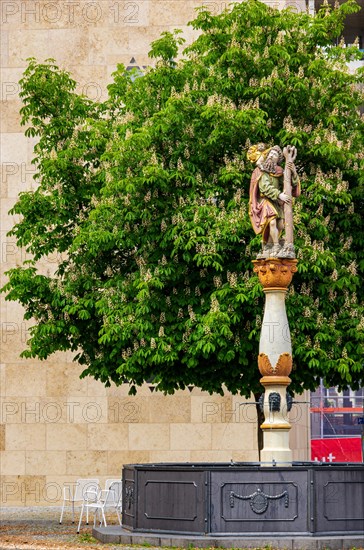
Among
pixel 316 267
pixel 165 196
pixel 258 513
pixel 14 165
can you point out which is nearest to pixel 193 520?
pixel 258 513

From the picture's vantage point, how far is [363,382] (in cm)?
2533

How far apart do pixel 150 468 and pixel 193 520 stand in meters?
1.32

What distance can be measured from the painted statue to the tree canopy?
1.53 metres

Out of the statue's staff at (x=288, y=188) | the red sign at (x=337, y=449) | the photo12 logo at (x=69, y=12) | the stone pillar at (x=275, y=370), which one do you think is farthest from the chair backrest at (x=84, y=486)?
the red sign at (x=337, y=449)

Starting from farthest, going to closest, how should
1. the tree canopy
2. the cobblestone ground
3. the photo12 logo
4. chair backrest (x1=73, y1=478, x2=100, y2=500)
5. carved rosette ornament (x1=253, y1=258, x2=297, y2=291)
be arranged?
1. the photo12 logo
2. chair backrest (x1=73, y1=478, x2=100, y2=500)
3. the tree canopy
4. carved rosette ornament (x1=253, y1=258, x2=297, y2=291)
5. the cobblestone ground

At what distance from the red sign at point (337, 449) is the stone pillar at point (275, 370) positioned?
24559 mm

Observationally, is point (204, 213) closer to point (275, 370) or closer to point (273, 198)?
point (273, 198)

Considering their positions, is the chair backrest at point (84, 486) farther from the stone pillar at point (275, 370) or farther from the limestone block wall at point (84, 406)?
the stone pillar at point (275, 370)

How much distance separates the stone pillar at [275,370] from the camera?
21.0m

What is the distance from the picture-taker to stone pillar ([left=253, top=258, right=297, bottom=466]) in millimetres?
21000

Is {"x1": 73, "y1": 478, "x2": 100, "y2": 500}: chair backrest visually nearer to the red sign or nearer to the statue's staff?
the statue's staff

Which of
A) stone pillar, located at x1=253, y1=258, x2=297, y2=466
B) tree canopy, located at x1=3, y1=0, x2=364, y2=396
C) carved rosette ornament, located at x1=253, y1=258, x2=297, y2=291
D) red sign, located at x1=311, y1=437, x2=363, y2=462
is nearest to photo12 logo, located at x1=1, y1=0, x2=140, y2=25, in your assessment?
tree canopy, located at x1=3, y1=0, x2=364, y2=396

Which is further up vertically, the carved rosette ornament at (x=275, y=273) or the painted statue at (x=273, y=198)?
the painted statue at (x=273, y=198)

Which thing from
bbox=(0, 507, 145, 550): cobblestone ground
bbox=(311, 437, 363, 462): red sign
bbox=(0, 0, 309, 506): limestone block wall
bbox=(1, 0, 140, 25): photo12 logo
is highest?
bbox=(1, 0, 140, 25): photo12 logo
